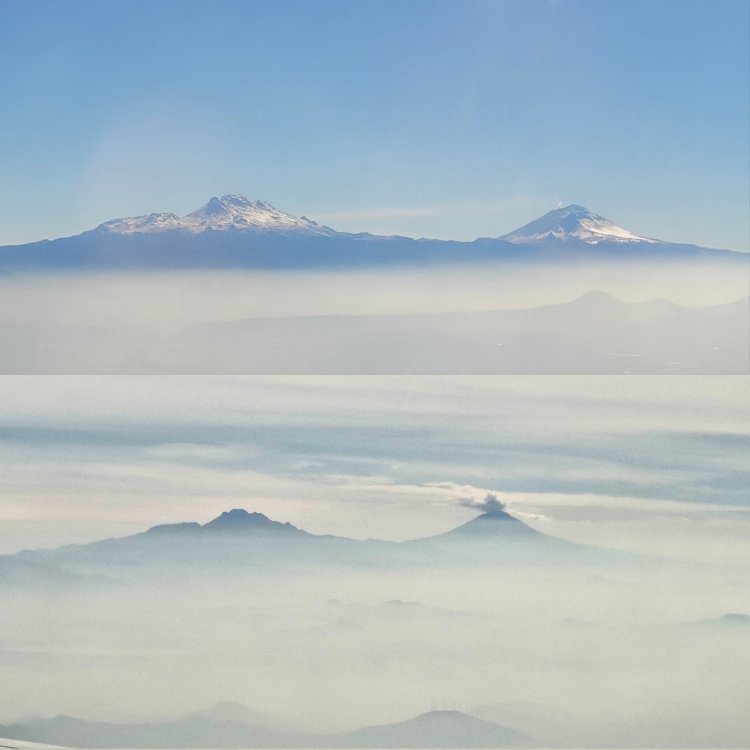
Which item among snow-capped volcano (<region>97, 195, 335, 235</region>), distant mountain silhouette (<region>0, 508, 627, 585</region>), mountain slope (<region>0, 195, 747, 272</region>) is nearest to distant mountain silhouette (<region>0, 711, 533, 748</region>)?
distant mountain silhouette (<region>0, 508, 627, 585</region>)

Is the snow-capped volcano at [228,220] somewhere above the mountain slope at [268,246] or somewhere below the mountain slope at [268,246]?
above

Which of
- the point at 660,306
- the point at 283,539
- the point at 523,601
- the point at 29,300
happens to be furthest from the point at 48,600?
A: the point at 660,306

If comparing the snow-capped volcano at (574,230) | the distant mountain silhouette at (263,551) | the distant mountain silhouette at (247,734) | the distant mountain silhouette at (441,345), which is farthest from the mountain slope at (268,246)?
the distant mountain silhouette at (247,734)

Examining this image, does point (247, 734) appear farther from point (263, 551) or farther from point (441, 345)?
point (441, 345)

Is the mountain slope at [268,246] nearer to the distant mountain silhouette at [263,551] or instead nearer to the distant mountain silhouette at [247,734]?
the distant mountain silhouette at [263,551]

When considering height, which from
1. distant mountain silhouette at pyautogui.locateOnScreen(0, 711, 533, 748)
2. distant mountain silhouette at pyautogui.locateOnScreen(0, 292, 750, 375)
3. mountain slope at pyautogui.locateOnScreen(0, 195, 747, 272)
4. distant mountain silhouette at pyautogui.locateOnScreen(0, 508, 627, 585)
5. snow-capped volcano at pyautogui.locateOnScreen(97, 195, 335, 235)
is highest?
snow-capped volcano at pyautogui.locateOnScreen(97, 195, 335, 235)

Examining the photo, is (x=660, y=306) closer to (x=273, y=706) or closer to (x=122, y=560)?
(x=273, y=706)

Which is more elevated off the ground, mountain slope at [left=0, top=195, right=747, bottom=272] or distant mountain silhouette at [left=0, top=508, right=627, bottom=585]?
mountain slope at [left=0, top=195, right=747, bottom=272]

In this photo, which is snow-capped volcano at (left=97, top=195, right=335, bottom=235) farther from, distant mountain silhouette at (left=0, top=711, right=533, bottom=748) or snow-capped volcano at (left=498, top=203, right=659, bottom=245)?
distant mountain silhouette at (left=0, top=711, right=533, bottom=748)
